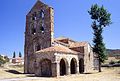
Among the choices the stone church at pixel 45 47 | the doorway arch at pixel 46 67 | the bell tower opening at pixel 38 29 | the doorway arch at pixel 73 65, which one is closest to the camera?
the doorway arch at pixel 46 67

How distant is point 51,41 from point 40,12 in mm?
7920

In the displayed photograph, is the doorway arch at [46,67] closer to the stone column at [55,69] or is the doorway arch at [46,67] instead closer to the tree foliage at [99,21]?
the stone column at [55,69]

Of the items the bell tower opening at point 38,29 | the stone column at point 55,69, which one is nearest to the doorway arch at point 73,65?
the bell tower opening at point 38,29

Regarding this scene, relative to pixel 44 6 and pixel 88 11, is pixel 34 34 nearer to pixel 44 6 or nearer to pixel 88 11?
pixel 44 6

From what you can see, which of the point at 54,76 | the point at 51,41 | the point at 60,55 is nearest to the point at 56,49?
the point at 60,55

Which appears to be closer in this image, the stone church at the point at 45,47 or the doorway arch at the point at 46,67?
the doorway arch at the point at 46,67

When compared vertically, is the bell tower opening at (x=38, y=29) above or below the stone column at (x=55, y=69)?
above

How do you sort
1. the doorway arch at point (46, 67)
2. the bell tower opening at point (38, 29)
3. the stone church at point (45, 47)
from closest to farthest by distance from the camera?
the doorway arch at point (46, 67) → the stone church at point (45, 47) → the bell tower opening at point (38, 29)

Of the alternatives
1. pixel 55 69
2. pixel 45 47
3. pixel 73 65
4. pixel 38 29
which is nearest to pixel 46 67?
pixel 55 69

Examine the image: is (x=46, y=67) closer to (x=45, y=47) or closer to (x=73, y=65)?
(x=45, y=47)

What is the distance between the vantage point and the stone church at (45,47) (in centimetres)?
4122

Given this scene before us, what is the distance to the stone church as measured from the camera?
4122 centimetres

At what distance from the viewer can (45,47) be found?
4706cm

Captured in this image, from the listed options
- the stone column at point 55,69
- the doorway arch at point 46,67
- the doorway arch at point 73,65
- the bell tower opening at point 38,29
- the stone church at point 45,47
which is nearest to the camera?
the stone column at point 55,69
